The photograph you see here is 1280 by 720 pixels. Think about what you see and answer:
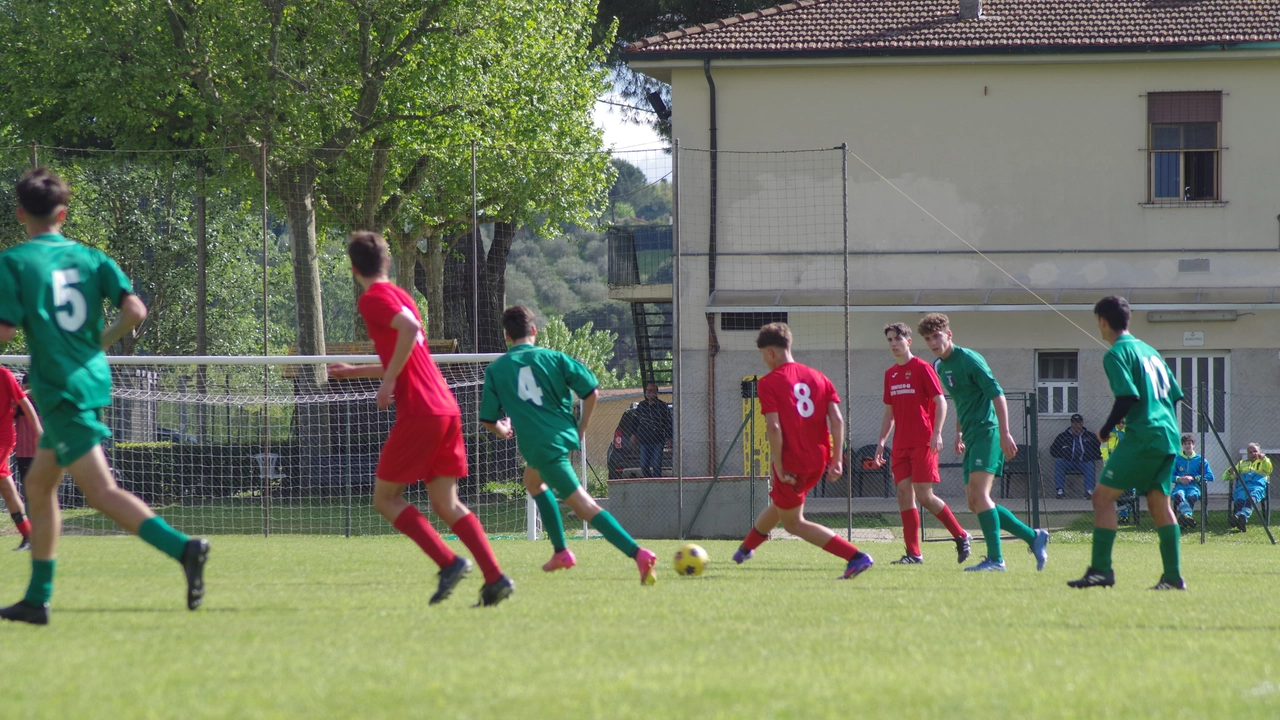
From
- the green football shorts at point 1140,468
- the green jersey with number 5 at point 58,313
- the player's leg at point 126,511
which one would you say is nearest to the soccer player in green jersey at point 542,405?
the player's leg at point 126,511

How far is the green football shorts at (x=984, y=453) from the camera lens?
8.91m

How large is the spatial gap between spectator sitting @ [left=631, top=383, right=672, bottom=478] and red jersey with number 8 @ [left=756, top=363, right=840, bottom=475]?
10377 millimetres

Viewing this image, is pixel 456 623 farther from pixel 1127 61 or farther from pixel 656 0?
pixel 656 0

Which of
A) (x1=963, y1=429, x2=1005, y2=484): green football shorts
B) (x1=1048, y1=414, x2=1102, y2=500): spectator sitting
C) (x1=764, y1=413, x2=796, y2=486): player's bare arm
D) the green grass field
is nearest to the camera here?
the green grass field

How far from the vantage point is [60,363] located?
5.03 m

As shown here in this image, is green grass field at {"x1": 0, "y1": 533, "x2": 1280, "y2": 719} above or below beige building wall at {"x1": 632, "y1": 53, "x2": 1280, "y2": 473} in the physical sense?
below

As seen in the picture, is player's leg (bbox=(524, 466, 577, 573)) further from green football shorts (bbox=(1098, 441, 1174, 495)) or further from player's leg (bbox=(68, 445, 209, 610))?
green football shorts (bbox=(1098, 441, 1174, 495))

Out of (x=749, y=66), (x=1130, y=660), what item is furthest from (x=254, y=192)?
(x=1130, y=660)

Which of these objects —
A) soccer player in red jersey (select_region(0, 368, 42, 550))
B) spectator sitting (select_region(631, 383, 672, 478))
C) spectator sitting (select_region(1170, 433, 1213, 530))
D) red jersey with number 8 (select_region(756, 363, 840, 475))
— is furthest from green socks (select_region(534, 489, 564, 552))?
spectator sitting (select_region(1170, 433, 1213, 530))

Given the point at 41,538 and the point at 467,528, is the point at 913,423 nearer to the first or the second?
the point at 467,528

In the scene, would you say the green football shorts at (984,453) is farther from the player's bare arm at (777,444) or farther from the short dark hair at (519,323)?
the short dark hair at (519,323)

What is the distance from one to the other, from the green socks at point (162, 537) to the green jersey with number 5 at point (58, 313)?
55cm

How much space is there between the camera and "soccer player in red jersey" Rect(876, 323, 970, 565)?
916 centimetres

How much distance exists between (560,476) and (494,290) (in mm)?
17106
